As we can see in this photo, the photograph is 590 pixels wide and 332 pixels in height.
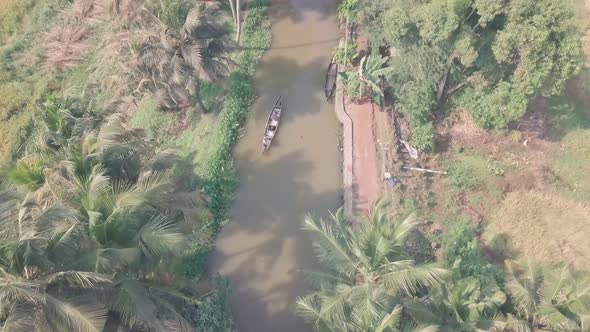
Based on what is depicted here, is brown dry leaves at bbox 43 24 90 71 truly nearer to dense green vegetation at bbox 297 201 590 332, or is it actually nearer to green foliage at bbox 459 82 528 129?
dense green vegetation at bbox 297 201 590 332

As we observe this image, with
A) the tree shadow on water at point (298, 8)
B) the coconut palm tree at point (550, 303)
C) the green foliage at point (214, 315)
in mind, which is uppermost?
the tree shadow on water at point (298, 8)

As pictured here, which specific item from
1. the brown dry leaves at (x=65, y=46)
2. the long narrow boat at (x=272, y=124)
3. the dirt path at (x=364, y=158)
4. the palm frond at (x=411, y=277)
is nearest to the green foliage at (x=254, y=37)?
the long narrow boat at (x=272, y=124)

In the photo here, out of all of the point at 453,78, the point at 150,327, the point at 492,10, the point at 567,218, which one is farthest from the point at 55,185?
the point at 567,218

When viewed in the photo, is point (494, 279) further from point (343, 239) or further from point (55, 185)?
point (55, 185)

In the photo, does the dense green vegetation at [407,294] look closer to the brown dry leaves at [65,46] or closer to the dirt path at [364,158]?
the dirt path at [364,158]

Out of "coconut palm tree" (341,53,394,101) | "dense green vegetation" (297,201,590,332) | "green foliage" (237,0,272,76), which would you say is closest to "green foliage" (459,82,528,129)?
"coconut palm tree" (341,53,394,101)
